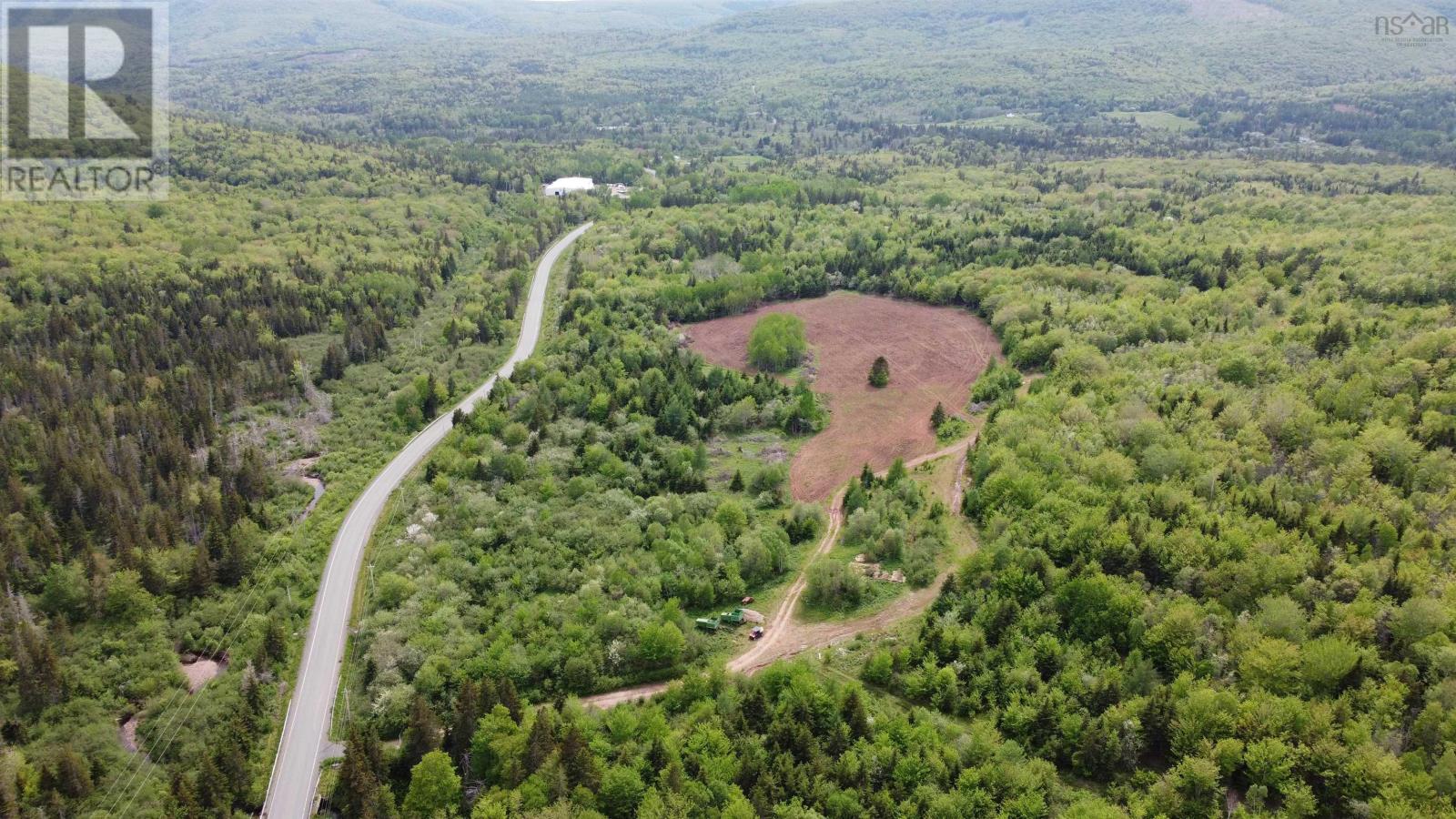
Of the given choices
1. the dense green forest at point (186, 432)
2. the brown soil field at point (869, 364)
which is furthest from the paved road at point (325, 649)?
the brown soil field at point (869, 364)

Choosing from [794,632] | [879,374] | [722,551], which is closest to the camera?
[794,632]

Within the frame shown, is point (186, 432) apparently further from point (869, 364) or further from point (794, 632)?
point (869, 364)

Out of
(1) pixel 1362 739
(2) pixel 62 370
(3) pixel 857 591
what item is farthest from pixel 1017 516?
(2) pixel 62 370

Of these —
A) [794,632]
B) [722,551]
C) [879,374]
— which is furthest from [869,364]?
[794,632]

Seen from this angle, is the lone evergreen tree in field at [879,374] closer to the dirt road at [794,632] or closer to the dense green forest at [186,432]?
the dirt road at [794,632]

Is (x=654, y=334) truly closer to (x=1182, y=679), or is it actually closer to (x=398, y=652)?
(x=398, y=652)

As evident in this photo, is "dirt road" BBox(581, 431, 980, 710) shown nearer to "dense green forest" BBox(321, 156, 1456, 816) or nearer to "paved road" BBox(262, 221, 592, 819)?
"dense green forest" BBox(321, 156, 1456, 816)
